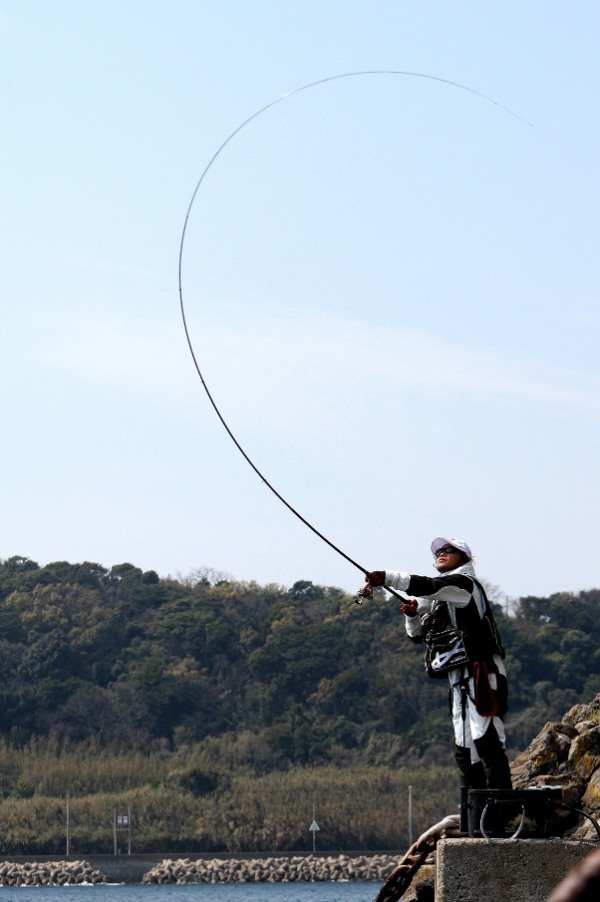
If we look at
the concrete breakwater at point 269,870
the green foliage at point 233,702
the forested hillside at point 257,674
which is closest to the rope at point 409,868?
the concrete breakwater at point 269,870

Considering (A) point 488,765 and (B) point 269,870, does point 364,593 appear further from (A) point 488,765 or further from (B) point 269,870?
(B) point 269,870

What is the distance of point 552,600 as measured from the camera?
425 feet

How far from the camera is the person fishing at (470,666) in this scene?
9.28 meters

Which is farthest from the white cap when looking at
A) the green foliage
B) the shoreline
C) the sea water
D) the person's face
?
the green foliage

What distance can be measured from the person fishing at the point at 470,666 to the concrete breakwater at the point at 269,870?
3322 inches

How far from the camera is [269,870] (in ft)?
311

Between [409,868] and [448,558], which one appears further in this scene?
[409,868]

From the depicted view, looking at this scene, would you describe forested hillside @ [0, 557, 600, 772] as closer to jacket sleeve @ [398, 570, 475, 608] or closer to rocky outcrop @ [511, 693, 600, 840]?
rocky outcrop @ [511, 693, 600, 840]

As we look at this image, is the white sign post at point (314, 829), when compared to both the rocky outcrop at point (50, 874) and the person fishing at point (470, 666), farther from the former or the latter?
the person fishing at point (470, 666)

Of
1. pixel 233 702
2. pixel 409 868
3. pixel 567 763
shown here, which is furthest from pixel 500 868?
pixel 233 702

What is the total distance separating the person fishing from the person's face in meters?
0.11

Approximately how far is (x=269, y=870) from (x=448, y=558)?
8807 cm

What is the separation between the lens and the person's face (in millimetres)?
9711

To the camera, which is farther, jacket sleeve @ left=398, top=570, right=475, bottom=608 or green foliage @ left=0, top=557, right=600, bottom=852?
green foliage @ left=0, top=557, right=600, bottom=852
